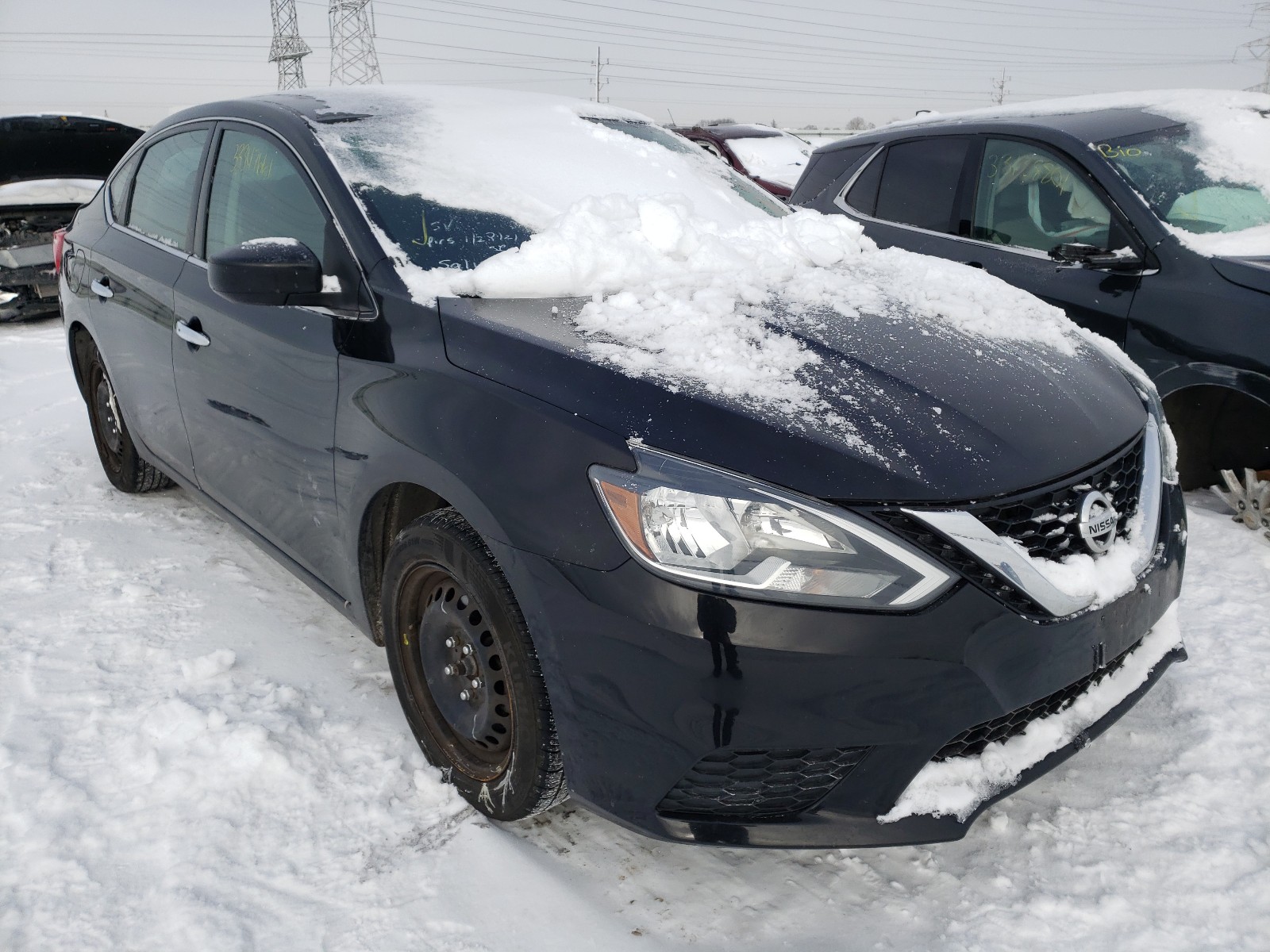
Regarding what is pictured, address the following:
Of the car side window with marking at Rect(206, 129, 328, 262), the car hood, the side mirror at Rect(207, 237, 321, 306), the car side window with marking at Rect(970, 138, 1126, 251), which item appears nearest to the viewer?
the side mirror at Rect(207, 237, 321, 306)

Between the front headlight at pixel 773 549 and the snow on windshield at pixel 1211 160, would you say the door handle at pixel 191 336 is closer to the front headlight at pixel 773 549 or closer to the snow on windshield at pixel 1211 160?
the front headlight at pixel 773 549

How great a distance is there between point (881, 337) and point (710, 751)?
97cm

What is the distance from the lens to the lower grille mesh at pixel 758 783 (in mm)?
1716

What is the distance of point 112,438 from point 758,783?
3.49m

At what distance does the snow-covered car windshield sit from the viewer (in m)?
2.42

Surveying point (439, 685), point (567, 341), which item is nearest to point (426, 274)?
point (567, 341)

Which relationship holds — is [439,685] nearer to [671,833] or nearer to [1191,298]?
[671,833]

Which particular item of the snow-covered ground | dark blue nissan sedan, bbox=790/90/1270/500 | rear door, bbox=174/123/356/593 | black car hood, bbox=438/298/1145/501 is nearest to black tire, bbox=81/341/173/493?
rear door, bbox=174/123/356/593

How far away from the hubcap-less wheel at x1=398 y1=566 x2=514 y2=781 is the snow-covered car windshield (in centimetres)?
77

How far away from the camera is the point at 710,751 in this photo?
1678 millimetres

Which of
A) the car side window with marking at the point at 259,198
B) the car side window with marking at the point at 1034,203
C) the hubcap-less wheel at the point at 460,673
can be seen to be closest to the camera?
the hubcap-less wheel at the point at 460,673

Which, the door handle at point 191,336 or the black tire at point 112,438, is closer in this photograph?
the door handle at point 191,336

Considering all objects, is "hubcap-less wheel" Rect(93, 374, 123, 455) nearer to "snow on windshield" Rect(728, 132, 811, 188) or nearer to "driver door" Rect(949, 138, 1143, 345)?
"driver door" Rect(949, 138, 1143, 345)

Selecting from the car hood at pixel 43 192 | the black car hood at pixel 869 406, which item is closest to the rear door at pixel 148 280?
the black car hood at pixel 869 406
